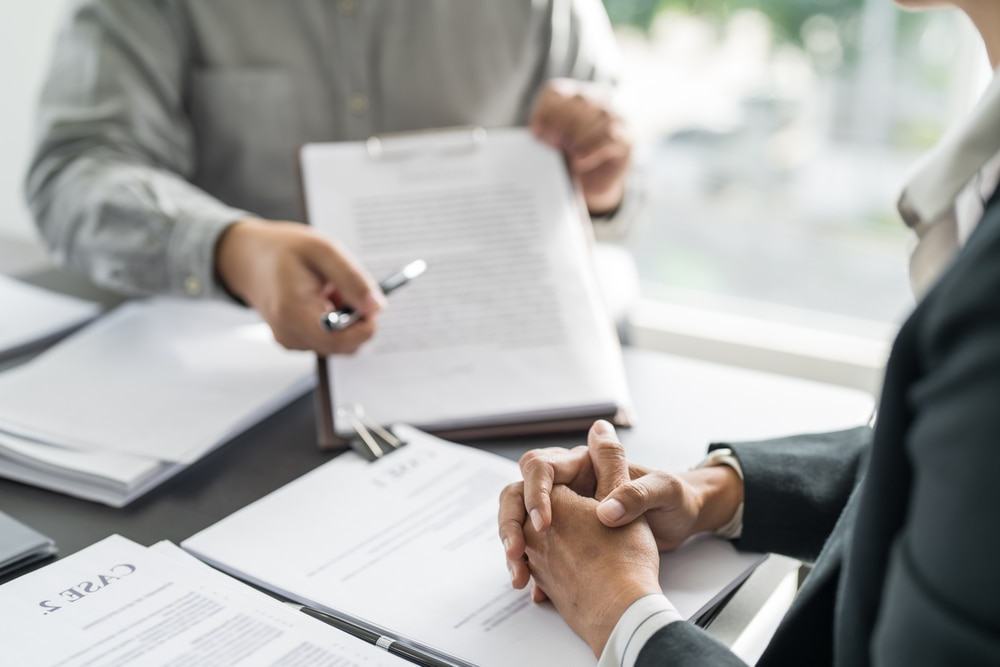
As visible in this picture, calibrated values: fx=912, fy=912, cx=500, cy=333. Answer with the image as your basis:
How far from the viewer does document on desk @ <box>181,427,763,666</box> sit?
0.62 metres

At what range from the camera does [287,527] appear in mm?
743

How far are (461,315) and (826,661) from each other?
540mm

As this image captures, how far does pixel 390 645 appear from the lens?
606 millimetres

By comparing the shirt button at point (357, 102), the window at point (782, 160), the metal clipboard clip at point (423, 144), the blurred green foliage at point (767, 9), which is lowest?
the window at point (782, 160)

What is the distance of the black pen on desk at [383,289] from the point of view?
910mm

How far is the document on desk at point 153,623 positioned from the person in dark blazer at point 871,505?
0.15 m

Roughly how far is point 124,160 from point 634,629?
0.98 metres

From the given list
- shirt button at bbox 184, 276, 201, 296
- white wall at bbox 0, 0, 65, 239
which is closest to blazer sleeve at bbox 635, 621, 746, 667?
shirt button at bbox 184, 276, 201, 296

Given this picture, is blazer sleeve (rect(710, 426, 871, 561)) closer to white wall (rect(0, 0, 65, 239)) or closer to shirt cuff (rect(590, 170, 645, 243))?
shirt cuff (rect(590, 170, 645, 243))

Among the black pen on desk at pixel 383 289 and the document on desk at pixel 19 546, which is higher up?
the black pen on desk at pixel 383 289

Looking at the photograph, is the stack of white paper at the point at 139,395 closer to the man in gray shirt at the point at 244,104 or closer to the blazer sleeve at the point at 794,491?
the man in gray shirt at the point at 244,104

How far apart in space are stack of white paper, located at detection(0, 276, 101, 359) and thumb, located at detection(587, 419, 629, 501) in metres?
0.77

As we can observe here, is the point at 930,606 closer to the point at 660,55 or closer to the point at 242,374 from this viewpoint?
the point at 242,374

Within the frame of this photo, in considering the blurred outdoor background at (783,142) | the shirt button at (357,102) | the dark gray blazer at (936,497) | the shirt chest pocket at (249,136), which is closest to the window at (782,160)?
the blurred outdoor background at (783,142)
